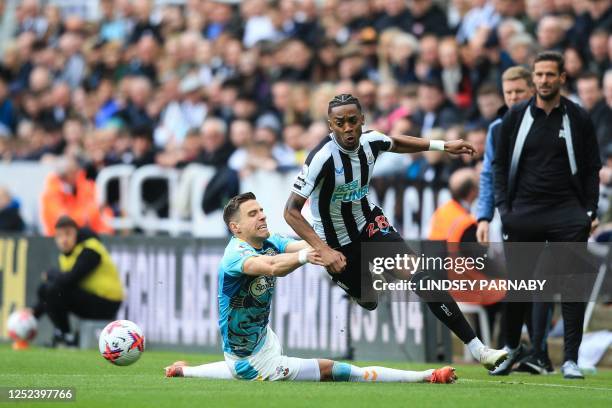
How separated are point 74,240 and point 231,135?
11.6 ft

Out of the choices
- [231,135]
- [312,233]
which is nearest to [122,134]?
[231,135]

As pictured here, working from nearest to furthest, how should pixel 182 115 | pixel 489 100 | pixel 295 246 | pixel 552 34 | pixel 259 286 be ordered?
pixel 259 286
pixel 295 246
pixel 489 100
pixel 552 34
pixel 182 115

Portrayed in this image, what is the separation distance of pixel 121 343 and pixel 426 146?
3.23 metres

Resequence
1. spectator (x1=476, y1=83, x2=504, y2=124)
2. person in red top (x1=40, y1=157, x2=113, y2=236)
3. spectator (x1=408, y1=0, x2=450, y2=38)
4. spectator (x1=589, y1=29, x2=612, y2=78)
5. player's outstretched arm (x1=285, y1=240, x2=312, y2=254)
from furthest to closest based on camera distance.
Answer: person in red top (x1=40, y1=157, x2=113, y2=236)
spectator (x1=408, y1=0, x2=450, y2=38)
spectator (x1=589, y1=29, x2=612, y2=78)
spectator (x1=476, y1=83, x2=504, y2=124)
player's outstretched arm (x1=285, y1=240, x2=312, y2=254)

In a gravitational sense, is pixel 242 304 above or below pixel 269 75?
below

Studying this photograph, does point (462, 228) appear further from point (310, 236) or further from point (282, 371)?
point (310, 236)

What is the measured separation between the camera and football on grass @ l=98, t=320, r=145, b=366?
11.5 meters

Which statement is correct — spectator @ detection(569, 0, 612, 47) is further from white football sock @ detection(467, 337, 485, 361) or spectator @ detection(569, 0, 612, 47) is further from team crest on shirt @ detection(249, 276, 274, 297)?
team crest on shirt @ detection(249, 276, 274, 297)

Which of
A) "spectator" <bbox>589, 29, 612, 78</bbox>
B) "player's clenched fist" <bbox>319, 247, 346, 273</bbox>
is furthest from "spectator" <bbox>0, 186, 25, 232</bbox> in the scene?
"player's clenched fist" <bbox>319, 247, 346, 273</bbox>

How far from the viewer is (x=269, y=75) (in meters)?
20.3

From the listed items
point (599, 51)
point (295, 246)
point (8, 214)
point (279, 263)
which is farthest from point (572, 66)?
point (8, 214)

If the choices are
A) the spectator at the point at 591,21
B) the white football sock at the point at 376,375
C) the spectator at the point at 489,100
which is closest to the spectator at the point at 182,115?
the spectator at the point at 489,100

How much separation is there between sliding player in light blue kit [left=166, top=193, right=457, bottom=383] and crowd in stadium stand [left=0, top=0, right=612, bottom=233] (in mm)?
4990

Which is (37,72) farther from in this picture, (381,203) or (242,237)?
(242,237)
